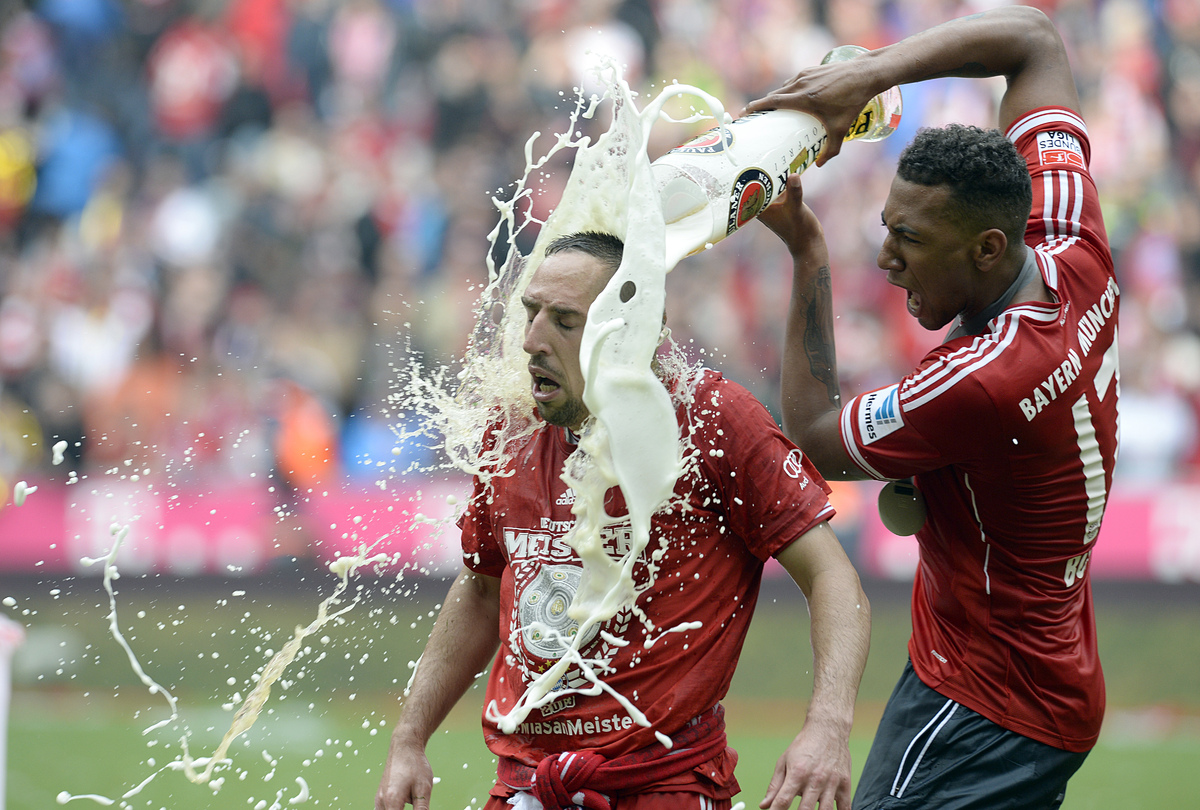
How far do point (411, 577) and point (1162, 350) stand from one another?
5952 mm

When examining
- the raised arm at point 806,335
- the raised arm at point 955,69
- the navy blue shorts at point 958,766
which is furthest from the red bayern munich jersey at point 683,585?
the raised arm at point 955,69

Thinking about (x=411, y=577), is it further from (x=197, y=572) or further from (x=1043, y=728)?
(x=1043, y=728)

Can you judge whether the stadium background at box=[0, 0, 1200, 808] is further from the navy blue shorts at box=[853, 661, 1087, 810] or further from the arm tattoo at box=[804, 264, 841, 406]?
the navy blue shorts at box=[853, 661, 1087, 810]

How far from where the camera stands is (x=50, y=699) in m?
8.35

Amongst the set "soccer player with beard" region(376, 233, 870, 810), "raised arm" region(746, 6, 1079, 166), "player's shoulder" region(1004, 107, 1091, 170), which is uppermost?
"raised arm" region(746, 6, 1079, 166)

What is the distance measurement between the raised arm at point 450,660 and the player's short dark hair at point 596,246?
0.90 m

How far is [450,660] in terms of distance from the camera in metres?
3.19

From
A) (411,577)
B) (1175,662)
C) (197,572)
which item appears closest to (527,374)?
(411,577)

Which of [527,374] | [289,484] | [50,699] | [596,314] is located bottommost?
[596,314]

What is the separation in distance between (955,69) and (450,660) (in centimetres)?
196

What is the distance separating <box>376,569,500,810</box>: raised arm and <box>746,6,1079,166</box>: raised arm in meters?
1.40

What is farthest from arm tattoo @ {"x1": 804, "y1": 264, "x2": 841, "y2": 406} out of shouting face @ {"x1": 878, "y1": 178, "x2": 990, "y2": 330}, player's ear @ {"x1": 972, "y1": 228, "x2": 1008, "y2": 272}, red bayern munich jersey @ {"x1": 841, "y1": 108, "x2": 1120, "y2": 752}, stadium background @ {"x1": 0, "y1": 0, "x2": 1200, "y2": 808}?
stadium background @ {"x1": 0, "y1": 0, "x2": 1200, "y2": 808}

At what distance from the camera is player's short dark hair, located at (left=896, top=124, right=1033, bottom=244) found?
9.24ft

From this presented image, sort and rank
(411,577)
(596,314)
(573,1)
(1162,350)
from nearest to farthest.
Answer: (596,314), (411,577), (1162,350), (573,1)
